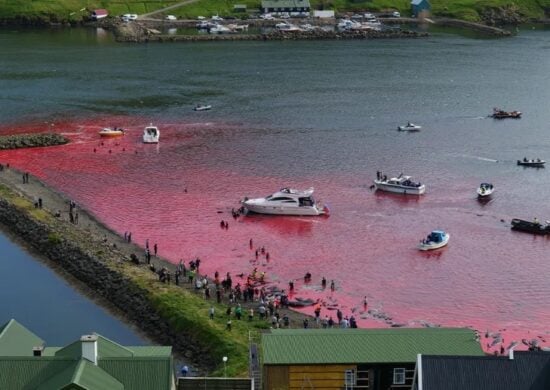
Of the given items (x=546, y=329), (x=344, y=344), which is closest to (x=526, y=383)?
(x=344, y=344)

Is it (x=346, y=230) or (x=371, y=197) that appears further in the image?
(x=371, y=197)

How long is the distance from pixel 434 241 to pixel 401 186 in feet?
50.0

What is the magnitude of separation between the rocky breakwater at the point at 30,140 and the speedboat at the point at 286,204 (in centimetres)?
3211

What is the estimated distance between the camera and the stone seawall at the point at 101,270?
5431 cm

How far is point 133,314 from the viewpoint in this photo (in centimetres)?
5850

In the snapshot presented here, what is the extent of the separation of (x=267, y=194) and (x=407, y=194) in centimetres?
1271

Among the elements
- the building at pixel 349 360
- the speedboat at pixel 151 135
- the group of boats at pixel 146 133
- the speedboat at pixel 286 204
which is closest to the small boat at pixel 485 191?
the speedboat at pixel 286 204

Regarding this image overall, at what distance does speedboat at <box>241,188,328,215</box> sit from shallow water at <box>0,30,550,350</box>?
1.02m

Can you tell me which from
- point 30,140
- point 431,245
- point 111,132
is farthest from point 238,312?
point 111,132

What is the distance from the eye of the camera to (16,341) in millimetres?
43188

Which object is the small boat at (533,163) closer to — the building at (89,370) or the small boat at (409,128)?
the small boat at (409,128)

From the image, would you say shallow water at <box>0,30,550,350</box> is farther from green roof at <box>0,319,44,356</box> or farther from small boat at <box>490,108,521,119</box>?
green roof at <box>0,319,44,356</box>

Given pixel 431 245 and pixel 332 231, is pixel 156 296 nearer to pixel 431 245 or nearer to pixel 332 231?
pixel 332 231

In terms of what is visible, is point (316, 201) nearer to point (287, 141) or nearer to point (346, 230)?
point (346, 230)
